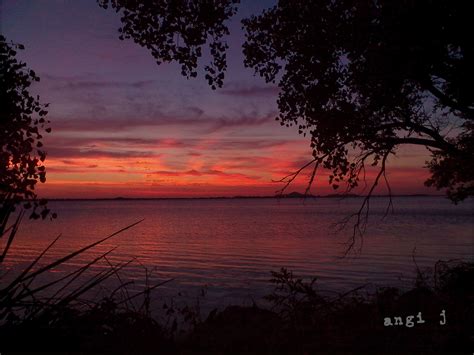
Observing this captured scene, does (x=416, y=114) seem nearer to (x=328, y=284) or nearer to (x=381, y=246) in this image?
(x=328, y=284)

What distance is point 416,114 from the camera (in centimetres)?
1360

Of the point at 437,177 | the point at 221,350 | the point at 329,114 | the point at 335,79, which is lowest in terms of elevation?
the point at 221,350

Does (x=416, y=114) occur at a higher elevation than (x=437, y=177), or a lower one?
higher

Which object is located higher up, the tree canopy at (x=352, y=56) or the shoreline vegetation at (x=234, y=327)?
the tree canopy at (x=352, y=56)

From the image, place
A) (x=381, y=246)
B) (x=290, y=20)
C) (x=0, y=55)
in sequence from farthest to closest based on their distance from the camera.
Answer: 1. (x=381, y=246)
2. (x=290, y=20)
3. (x=0, y=55)

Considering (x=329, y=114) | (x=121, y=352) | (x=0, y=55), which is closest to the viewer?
(x=121, y=352)

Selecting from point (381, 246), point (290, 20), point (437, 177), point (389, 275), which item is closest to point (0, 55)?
point (290, 20)

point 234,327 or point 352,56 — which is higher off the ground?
point 352,56

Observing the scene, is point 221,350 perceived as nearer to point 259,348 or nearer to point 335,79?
point 259,348

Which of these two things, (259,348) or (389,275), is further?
(389,275)

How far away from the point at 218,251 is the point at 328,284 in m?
19.0

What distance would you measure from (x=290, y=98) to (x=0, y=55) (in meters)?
6.97

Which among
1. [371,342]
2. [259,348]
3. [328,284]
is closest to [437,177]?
[328,284]

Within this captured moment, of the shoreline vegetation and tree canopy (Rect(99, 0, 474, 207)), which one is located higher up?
tree canopy (Rect(99, 0, 474, 207))
